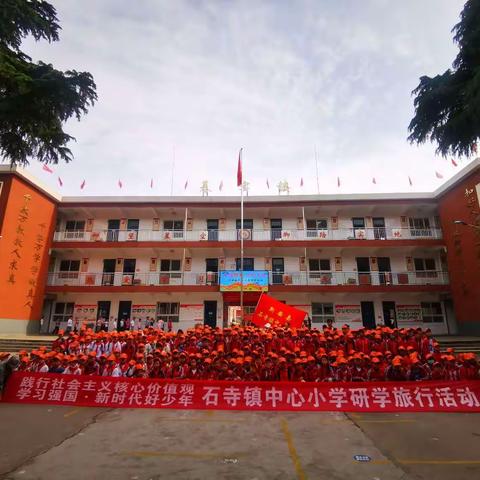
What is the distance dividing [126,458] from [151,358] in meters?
5.41

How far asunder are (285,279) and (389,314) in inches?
278

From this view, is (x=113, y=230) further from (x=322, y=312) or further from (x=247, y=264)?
(x=322, y=312)

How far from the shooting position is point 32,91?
6527 mm

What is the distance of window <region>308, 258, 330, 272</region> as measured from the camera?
24.3 metres

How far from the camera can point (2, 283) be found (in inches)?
762

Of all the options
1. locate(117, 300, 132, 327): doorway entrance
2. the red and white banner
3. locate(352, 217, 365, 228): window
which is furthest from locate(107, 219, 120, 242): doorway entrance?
the red and white banner

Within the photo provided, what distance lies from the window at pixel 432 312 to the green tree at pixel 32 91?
74.8ft

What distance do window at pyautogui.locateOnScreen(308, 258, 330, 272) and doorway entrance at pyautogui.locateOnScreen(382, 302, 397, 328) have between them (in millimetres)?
4277

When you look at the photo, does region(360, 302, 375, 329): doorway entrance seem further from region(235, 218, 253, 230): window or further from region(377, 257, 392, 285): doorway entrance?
region(235, 218, 253, 230): window

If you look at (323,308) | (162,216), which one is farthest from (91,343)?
(323,308)

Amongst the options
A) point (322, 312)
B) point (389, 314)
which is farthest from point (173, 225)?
point (389, 314)

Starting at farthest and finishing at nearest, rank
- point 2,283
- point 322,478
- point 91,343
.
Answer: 1. point 2,283
2. point 91,343
3. point 322,478

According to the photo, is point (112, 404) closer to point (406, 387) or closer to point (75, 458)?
point (75, 458)

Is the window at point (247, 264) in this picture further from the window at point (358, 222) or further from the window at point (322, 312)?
the window at point (358, 222)
